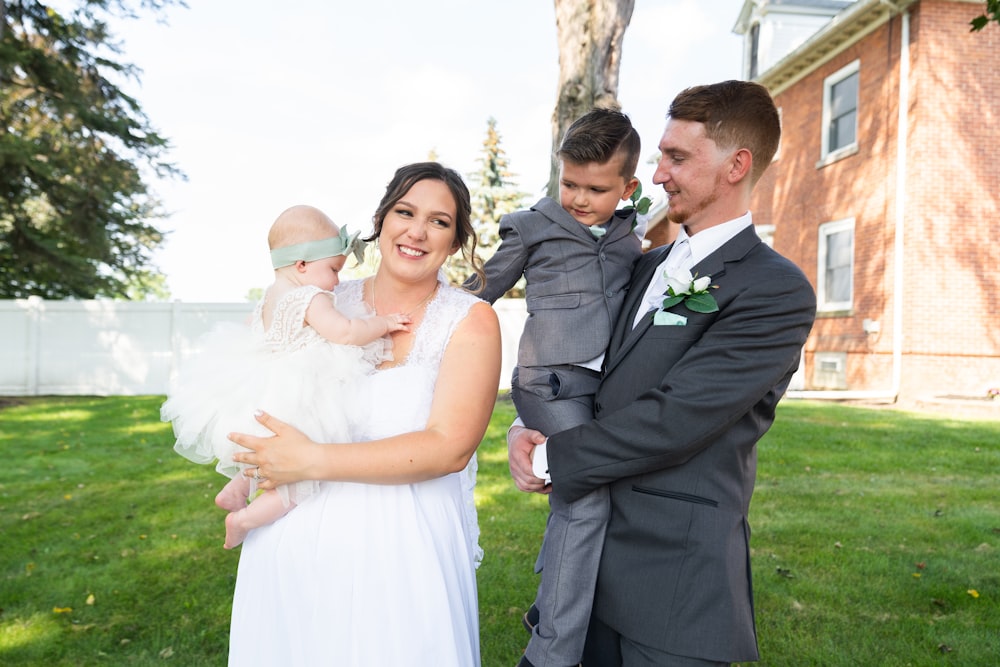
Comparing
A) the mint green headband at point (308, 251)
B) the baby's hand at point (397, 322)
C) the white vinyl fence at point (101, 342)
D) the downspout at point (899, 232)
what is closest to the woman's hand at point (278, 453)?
the baby's hand at point (397, 322)

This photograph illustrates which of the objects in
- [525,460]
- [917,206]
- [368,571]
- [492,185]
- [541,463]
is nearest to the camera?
[368,571]

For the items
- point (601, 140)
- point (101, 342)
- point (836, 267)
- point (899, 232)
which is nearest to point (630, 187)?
point (601, 140)

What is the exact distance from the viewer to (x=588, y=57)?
8.09 metres

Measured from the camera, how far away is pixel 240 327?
8.90ft

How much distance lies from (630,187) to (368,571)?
1.81m

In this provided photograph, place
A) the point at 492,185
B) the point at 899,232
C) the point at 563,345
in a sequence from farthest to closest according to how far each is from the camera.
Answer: the point at 492,185
the point at 899,232
the point at 563,345

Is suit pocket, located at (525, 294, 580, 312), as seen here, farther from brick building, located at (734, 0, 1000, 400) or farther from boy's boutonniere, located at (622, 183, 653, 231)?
brick building, located at (734, 0, 1000, 400)

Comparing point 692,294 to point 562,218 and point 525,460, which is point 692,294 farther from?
point 562,218

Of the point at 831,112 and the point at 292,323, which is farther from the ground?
the point at 831,112

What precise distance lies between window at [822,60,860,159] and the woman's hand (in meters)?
15.7

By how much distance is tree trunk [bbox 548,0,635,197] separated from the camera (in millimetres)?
8023

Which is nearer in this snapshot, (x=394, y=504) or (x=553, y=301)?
(x=394, y=504)

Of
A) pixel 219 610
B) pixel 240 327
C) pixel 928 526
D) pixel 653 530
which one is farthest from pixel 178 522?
pixel 928 526

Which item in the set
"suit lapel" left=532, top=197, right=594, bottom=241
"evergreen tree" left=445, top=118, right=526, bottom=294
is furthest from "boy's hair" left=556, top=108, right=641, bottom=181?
"evergreen tree" left=445, top=118, right=526, bottom=294
